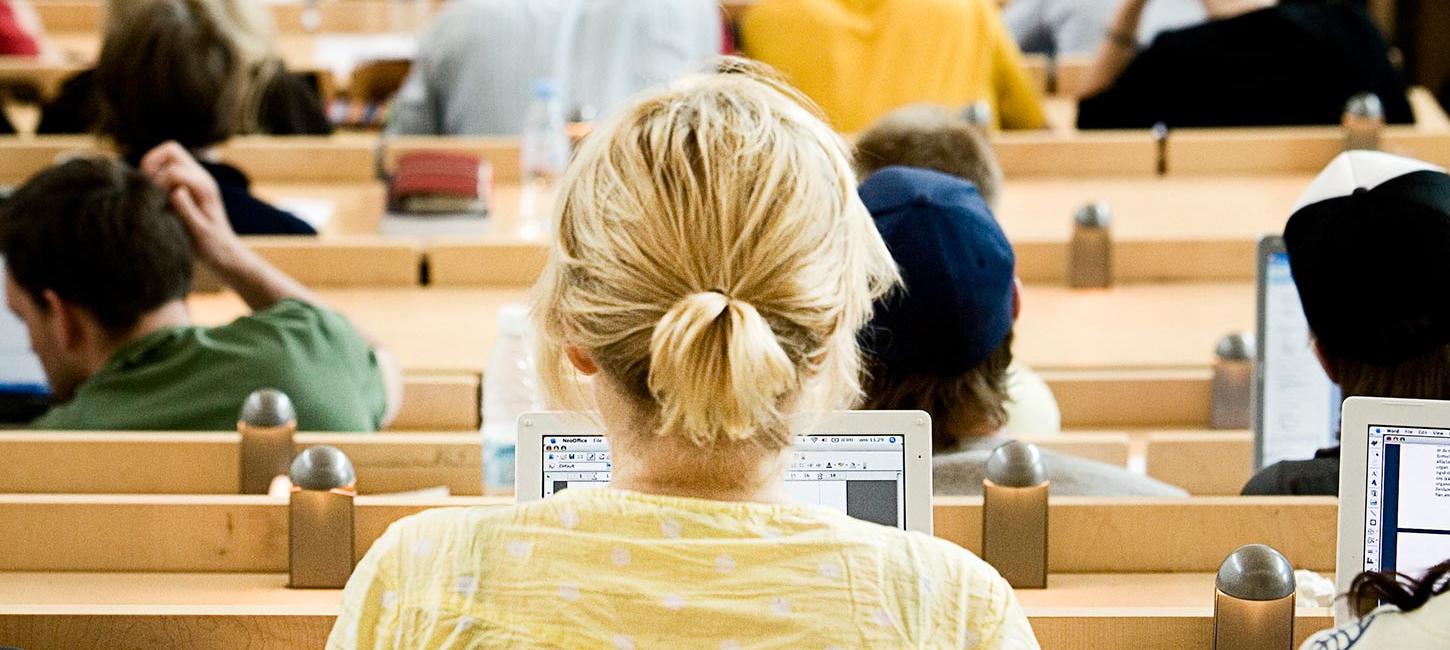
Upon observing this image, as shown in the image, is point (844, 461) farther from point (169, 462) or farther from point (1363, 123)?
point (1363, 123)

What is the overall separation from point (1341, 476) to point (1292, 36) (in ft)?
8.83

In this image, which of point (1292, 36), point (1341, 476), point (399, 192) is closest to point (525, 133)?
point (399, 192)

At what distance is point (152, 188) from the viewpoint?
269 cm

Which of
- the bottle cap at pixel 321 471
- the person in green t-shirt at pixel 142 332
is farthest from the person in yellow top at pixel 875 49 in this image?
the bottle cap at pixel 321 471

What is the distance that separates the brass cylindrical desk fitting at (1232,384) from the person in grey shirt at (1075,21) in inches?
101

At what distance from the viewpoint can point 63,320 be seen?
2.61 meters

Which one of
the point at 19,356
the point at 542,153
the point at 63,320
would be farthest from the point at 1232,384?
the point at 19,356

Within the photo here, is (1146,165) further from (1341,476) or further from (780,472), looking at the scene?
(780,472)

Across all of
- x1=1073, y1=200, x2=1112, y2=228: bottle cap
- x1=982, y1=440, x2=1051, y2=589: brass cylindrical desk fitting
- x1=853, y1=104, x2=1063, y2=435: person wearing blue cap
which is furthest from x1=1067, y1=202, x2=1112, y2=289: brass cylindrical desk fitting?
x1=982, y1=440, x2=1051, y2=589: brass cylindrical desk fitting

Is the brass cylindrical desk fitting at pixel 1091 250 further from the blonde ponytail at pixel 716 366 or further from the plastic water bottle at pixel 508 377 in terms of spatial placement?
the blonde ponytail at pixel 716 366

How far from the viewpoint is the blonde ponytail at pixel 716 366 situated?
3.89 feet

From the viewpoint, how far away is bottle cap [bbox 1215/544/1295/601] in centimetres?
162

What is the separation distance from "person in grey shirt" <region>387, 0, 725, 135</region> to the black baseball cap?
2539 mm

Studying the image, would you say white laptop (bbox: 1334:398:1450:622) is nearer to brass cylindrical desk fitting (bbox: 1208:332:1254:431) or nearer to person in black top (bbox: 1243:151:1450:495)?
person in black top (bbox: 1243:151:1450:495)
